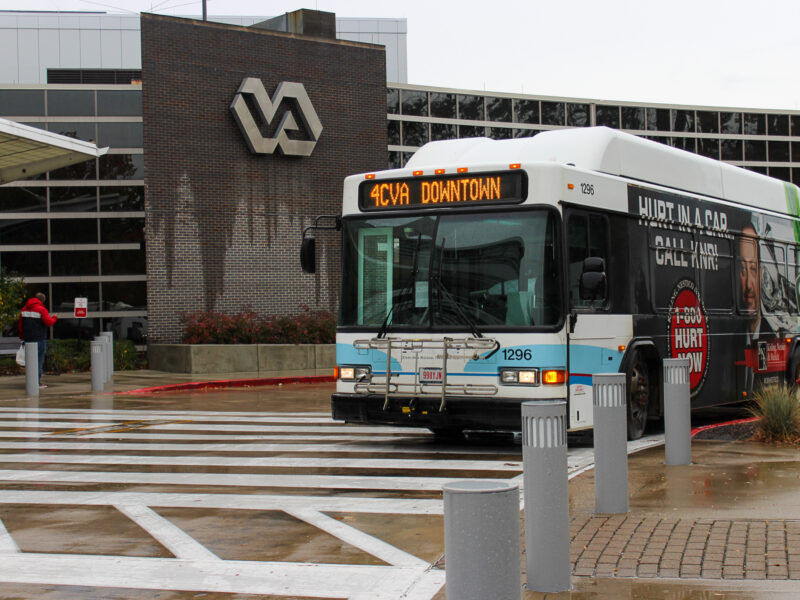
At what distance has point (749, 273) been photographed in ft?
51.4

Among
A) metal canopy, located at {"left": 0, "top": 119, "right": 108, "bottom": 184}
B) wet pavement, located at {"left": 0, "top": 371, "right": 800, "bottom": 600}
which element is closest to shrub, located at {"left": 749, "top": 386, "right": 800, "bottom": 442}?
wet pavement, located at {"left": 0, "top": 371, "right": 800, "bottom": 600}

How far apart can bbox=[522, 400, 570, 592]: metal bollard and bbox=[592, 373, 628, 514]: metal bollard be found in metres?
1.73

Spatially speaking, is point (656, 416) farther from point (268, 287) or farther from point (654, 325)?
point (268, 287)

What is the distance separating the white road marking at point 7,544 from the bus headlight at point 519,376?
16.9 feet

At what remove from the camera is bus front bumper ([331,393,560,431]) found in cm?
1098

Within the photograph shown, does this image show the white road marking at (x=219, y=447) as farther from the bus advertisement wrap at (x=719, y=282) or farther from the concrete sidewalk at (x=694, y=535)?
the bus advertisement wrap at (x=719, y=282)

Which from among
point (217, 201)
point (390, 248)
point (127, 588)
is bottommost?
point (127, 588)

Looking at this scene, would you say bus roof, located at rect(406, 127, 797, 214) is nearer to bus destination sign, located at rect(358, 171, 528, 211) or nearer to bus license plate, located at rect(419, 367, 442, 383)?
bus destination sign, located at rect(358, 171, 528, 211)

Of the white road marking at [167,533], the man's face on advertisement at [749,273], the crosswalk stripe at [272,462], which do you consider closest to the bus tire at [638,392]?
the crosswalk stripe at [272,462]

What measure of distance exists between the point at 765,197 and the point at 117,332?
70.5 ft

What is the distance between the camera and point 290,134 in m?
28.2

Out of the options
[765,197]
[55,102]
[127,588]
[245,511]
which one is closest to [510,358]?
[245,511]

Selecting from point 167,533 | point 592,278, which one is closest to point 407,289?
point 592,278

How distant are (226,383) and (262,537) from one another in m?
15.8
